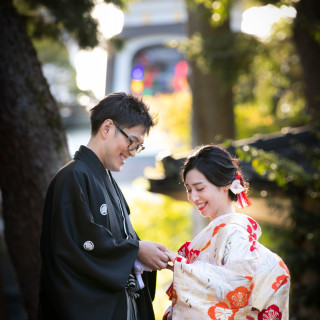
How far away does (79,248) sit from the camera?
2465mm

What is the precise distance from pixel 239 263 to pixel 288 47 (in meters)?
9.51

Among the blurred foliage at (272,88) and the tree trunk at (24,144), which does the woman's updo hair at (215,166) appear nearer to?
the tree trunk at (24,144)

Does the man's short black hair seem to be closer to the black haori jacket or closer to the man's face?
the man's face

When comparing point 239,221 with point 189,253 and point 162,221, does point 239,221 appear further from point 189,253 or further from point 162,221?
point 162,221

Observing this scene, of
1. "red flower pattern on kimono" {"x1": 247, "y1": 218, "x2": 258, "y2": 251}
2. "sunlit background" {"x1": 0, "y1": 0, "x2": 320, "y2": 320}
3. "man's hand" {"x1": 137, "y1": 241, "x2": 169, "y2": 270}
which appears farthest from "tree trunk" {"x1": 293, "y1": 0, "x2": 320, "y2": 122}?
"man's hand" {"x1": 137, "y1": 241, "x2": 169, "y2": 270}

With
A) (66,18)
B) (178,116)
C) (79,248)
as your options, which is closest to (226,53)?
(66,18)

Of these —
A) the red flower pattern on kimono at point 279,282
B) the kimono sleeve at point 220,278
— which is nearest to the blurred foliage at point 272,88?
the red flower pattern on kimono at point 279,282

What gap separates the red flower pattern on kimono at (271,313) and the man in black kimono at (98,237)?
2.00 feet

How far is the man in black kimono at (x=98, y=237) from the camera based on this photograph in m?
2.46

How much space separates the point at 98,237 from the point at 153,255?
332mm

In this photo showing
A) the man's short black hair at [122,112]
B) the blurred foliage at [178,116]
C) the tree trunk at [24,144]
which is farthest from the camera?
the blurred foliage at [178,116]

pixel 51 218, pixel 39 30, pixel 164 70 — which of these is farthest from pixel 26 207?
pixel 164 70

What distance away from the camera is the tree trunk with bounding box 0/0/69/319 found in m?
3.84

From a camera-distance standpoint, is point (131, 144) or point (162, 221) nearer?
point (131, 144)
